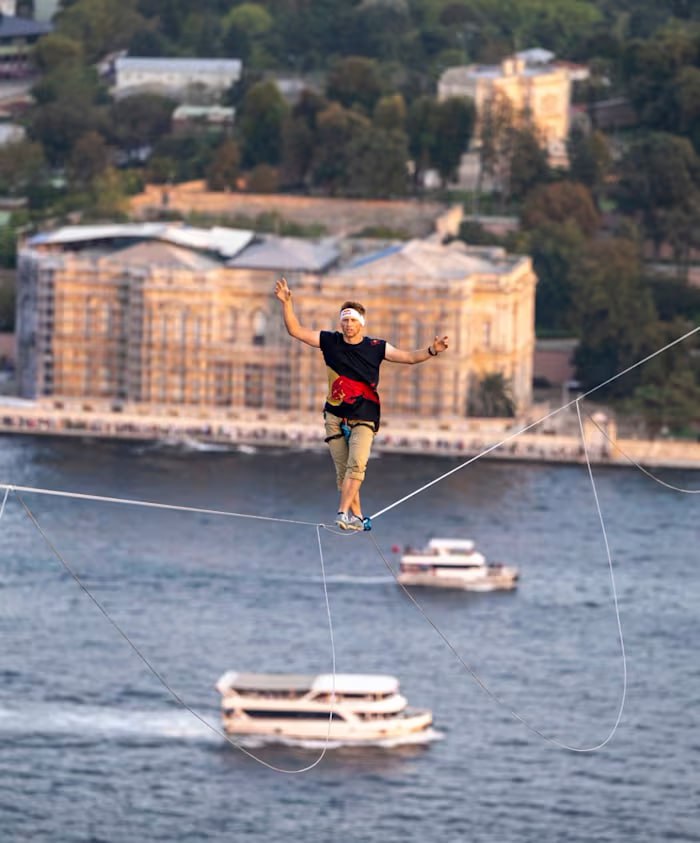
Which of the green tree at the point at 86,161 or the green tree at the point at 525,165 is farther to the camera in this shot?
the green tree at the point at 86,161

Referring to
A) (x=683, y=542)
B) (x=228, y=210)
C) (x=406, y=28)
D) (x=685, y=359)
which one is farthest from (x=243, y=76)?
(x=683, y=542)

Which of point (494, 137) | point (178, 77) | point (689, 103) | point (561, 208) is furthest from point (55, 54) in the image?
point (561, 208)

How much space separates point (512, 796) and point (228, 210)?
92.8ft

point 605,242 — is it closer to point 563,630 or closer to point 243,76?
point 243,76

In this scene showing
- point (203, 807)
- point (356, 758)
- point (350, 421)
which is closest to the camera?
point (350, 421)

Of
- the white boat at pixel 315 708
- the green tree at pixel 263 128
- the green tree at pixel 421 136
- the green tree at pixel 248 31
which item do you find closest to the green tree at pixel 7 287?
the green tree at pixel 263 128

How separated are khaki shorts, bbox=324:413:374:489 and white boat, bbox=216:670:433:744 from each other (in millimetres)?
18156

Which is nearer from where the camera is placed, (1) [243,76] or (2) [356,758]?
(2) [356,758]

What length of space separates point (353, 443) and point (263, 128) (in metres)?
47.4

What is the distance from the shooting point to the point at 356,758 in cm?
3734

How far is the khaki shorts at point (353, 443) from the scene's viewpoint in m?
19.8

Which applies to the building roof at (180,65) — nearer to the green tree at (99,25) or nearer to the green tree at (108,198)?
the green tree at (99,25)

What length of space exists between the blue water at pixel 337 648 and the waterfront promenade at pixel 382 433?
572mm

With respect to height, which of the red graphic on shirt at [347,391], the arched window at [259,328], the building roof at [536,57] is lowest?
the arched window at [259,328]
